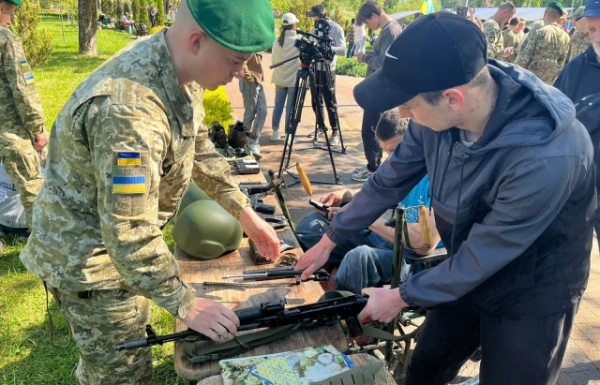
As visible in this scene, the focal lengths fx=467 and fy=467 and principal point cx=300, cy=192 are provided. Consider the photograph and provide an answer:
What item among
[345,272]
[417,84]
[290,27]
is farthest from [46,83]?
[417,84]

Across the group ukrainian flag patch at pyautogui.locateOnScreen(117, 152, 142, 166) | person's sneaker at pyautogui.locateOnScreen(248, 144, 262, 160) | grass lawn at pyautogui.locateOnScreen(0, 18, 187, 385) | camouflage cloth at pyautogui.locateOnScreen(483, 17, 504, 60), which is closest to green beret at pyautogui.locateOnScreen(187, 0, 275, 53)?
ukrainian flag patch at pyautogui.locateOnScreen(117, 152, 142, 166)

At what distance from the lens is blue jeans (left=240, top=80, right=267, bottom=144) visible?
702 cm

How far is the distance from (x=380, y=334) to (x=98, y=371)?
1.23 m

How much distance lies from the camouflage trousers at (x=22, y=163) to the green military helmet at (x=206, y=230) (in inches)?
88.2

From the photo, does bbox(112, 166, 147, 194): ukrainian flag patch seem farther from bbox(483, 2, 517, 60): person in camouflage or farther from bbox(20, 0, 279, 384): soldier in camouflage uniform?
bbox(483, 2, 517, 60): person in camouflage

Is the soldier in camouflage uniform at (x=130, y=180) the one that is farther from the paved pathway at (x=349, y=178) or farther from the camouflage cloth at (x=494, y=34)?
the camouflage cloth at (x=494, y=34)

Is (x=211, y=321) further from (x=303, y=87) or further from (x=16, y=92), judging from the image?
(x=303, y=87)

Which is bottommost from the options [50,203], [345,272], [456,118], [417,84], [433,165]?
[345,272]

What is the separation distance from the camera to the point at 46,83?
11789 millimetres

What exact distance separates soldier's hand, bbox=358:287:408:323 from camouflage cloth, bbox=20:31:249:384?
726mm

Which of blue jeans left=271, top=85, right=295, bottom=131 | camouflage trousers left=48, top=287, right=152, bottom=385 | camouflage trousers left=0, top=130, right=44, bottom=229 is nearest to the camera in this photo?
camouflage trousers left=48, top=287, right=152, bottom=385

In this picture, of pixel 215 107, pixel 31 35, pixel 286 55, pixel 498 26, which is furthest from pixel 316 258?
pixel 31 35

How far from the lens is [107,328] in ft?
6.31

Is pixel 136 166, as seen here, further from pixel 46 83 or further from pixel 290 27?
pixel 46 83
